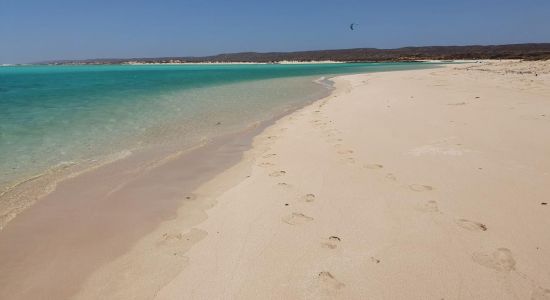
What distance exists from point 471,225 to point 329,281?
1490 millimetres

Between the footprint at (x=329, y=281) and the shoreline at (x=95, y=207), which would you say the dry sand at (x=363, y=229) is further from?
the shoreline at (x=95, y=207)

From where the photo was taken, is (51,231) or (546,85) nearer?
(51,231)

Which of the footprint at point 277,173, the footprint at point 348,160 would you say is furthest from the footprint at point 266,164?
the footprint at point 348,160

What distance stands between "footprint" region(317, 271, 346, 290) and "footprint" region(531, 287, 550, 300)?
1.16 m

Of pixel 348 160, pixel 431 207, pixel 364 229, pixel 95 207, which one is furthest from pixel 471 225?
pixel 95 207

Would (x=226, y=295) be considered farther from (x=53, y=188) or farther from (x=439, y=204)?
(x=53, y=188)

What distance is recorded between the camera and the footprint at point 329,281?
251cm

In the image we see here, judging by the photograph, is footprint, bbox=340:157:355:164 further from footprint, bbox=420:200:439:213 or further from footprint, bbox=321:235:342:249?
footprint, bbox=321:235:342:249

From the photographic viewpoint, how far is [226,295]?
2482 millimetres

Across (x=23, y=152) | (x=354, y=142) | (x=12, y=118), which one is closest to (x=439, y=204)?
(x=354, y=142)

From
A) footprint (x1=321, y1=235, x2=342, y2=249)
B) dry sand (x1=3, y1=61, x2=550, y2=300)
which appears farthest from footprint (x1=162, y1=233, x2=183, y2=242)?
footprint (x1=321, y1=235, x2=342, y2=249)

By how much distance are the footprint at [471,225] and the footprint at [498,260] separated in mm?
342

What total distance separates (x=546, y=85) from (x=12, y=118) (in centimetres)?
1726

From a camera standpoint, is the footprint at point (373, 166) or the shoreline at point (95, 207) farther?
the footprint at point (373, 166)
